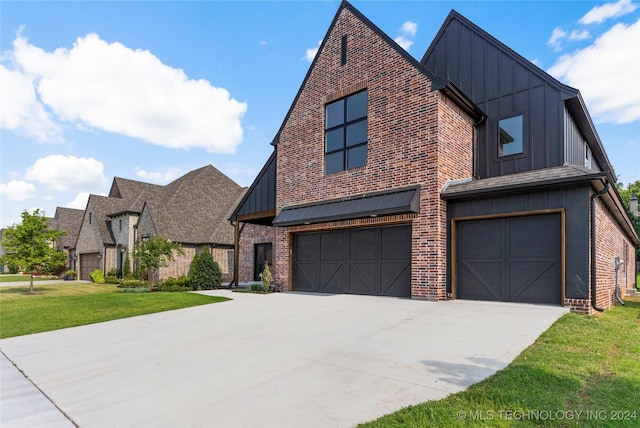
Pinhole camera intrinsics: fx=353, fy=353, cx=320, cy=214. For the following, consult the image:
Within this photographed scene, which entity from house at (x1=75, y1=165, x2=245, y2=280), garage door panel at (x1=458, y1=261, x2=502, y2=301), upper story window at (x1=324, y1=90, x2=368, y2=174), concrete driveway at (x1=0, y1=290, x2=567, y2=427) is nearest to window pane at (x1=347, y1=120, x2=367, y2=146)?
upper story window at (x1=324, y1=90, x2=368, y2=174)

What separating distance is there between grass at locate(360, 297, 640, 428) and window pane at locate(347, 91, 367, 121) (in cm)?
960

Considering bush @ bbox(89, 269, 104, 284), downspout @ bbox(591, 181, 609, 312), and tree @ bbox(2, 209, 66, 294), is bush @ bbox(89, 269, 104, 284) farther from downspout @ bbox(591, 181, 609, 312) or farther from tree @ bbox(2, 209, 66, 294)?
downspout @ bbox(591, 181, 609, 312)

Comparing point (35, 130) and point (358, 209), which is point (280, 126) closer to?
point (358, 209)

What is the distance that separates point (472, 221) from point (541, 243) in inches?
74.2

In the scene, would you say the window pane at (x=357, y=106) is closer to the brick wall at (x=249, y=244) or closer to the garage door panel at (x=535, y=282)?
the garage door panel at (x=535, y=282)

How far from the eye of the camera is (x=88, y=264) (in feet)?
103

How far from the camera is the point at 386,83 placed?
12234mm

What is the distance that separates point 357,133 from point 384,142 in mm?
1549

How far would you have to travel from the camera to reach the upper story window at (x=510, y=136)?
39.5 feet

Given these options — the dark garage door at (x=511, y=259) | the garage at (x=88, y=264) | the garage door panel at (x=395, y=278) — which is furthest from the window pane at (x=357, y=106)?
the garage at (x=88, y=264)

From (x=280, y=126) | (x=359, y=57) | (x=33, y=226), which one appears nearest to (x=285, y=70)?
(x=280, y=126)

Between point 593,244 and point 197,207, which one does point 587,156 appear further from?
point 197,207

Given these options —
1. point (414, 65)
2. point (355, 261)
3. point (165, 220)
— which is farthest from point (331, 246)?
point (165, 220)

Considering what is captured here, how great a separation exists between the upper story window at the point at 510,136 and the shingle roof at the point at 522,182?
2.29 meters
